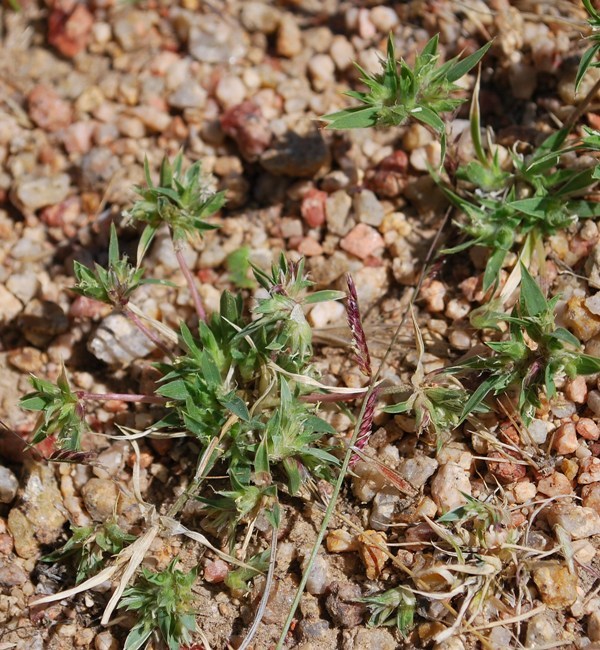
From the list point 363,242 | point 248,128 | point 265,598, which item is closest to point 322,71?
point 248,128

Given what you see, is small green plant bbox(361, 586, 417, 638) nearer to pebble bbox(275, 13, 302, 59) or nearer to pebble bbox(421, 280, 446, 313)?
pebble bbox(421, 280, 446, 313)

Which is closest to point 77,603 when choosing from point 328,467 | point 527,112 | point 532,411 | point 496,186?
point 328,467

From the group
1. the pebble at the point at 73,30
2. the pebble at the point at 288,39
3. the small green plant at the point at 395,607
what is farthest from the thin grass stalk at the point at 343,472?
the pebble at the point at 73,30

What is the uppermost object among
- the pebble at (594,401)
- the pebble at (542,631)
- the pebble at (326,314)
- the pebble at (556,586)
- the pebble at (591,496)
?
the pebble at (326,314)

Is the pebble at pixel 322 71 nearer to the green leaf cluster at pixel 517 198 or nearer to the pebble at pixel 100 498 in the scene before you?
the green leaf cluster at pixel 517 198

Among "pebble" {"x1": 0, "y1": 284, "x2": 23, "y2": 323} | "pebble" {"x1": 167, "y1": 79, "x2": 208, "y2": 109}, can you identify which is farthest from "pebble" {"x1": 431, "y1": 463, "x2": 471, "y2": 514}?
"pebble" {"x1": 167, "y1": 79, "x2": 208, "y2": 109}

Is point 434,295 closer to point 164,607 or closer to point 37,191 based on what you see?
point 164,607

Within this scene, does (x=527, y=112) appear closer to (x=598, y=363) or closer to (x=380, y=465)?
(x=598, y=363)
